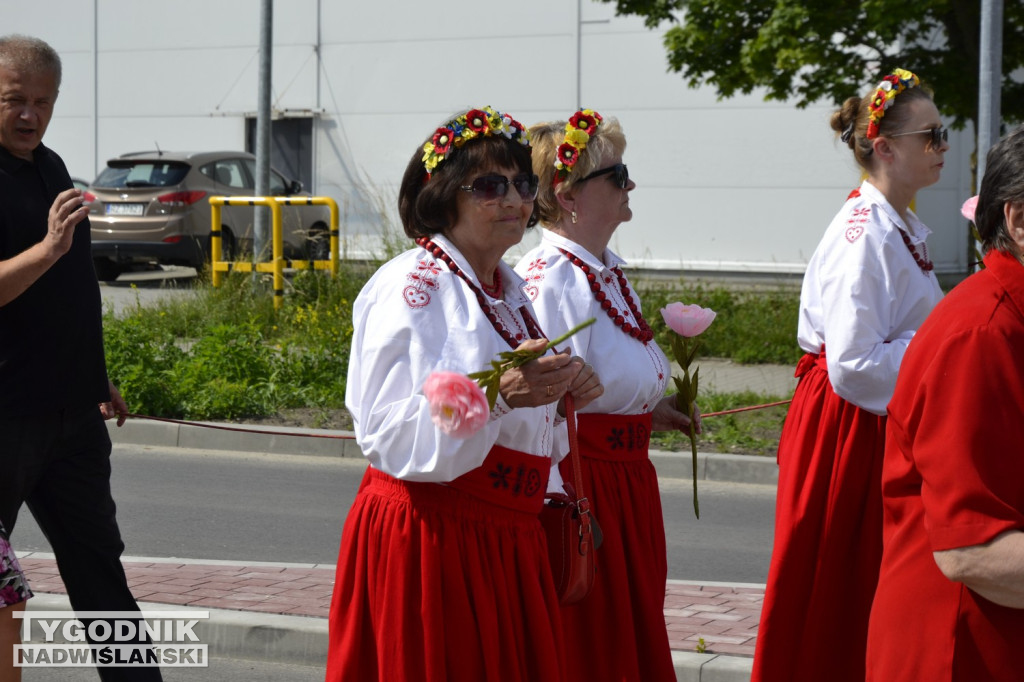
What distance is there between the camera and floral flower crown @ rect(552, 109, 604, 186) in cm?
427

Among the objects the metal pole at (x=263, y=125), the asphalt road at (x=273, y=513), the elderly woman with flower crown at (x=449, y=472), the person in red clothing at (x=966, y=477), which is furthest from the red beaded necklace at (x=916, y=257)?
the metal pole at (x=263, y=125)

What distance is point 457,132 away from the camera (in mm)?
3473

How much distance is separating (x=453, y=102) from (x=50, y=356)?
22.0 metres

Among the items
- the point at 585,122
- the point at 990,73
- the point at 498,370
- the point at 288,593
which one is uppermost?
the point at 990,73

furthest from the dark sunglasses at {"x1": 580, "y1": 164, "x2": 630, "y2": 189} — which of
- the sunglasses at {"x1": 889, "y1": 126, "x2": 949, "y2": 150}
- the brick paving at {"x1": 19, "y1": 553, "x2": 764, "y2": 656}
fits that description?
the brick paving at {"x1": 19, "y1": 553, "x2": 764, "y2": 656}

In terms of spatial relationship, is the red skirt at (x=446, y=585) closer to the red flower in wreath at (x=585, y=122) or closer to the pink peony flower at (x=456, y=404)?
the pink peony flower at (x=456, y=404)

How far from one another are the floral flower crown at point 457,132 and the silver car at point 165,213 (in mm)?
16049

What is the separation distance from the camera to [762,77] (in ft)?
49.6

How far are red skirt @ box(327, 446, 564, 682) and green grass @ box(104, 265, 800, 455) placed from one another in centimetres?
565

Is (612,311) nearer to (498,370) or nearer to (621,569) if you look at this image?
(621,569)

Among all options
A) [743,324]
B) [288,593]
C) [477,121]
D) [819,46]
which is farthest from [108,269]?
[477,121]

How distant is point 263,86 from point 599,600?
12.8 m

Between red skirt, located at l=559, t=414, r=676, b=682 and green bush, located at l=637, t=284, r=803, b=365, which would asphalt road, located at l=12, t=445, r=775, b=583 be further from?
green bush, located at l=637, t=284, r=803, b=365

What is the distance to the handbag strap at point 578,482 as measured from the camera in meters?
3.46
